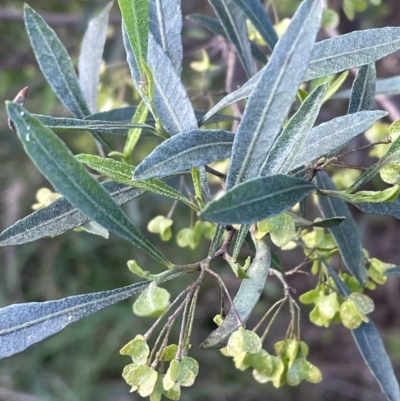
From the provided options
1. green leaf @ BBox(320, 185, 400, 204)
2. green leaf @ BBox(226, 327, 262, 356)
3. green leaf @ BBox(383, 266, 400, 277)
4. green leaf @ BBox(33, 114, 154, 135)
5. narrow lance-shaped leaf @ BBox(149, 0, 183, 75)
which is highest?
narrow lance-shaped leaf @ BBox(149, 0, 183, 75)

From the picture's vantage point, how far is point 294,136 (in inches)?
20.6

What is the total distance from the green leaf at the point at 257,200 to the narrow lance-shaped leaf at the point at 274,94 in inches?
1.4

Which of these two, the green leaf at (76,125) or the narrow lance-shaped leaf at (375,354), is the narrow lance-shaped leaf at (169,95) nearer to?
the green leaf at (76,125)

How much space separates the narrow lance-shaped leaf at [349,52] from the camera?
1.87 ft

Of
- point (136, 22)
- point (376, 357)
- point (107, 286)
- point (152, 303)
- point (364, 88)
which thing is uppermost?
point (136, 22)

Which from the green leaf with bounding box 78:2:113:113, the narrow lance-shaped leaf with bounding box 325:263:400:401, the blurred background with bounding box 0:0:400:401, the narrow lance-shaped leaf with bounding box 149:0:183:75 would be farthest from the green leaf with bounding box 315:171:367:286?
the blurred background with bounding box 0:0:400:401

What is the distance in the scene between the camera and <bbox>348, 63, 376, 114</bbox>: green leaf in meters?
0.63

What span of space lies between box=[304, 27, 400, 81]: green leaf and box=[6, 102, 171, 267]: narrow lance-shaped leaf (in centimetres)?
26

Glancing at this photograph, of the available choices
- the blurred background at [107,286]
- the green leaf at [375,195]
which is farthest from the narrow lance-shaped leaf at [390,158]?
the blurred background at [107,286]

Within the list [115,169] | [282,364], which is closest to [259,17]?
[115,169]

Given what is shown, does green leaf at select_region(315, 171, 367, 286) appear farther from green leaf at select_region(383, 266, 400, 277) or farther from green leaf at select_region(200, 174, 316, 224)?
green leaf at select_region(200, 174, 316, 224)

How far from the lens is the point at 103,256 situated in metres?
2.64

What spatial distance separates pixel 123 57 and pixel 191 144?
146 cm

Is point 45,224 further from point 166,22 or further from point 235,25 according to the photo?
point 235,25
